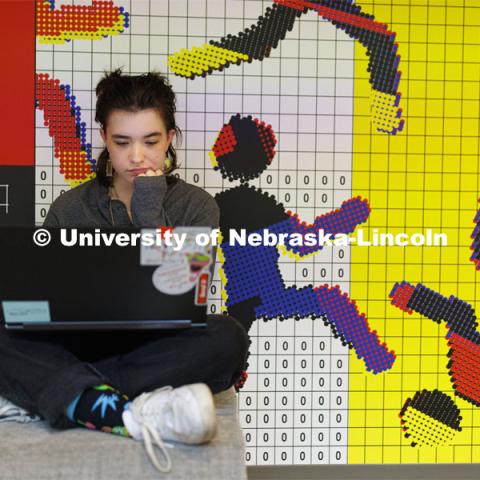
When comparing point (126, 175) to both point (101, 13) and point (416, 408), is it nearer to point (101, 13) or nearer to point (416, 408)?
point (101, 13)

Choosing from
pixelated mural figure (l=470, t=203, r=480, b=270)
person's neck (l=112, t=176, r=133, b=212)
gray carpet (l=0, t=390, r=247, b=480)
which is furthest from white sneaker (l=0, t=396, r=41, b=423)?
pixelated mural figure (l=470, t=203, r=480, b=270)

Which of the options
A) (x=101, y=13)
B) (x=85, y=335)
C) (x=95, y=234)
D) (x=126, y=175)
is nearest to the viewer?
(x=95, y=234)

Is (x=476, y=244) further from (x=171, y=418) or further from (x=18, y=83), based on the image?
(x=18, y=83)

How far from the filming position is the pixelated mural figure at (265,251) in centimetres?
201

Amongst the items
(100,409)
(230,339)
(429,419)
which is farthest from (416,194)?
(100,409)

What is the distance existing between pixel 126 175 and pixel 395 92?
2.67 feet

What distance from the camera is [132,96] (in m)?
1.75

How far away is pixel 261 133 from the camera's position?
2.01 m

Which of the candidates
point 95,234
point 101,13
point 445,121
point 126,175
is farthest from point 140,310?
point 445,121

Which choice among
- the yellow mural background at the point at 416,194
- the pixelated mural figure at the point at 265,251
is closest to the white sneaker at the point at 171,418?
the pixelated mural figure at the point at 265,251

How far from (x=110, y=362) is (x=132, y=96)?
0.66 meters

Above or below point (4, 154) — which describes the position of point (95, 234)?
below

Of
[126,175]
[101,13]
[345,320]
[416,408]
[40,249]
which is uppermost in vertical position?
[101,13]

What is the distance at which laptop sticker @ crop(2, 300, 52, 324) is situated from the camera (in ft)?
4.48
